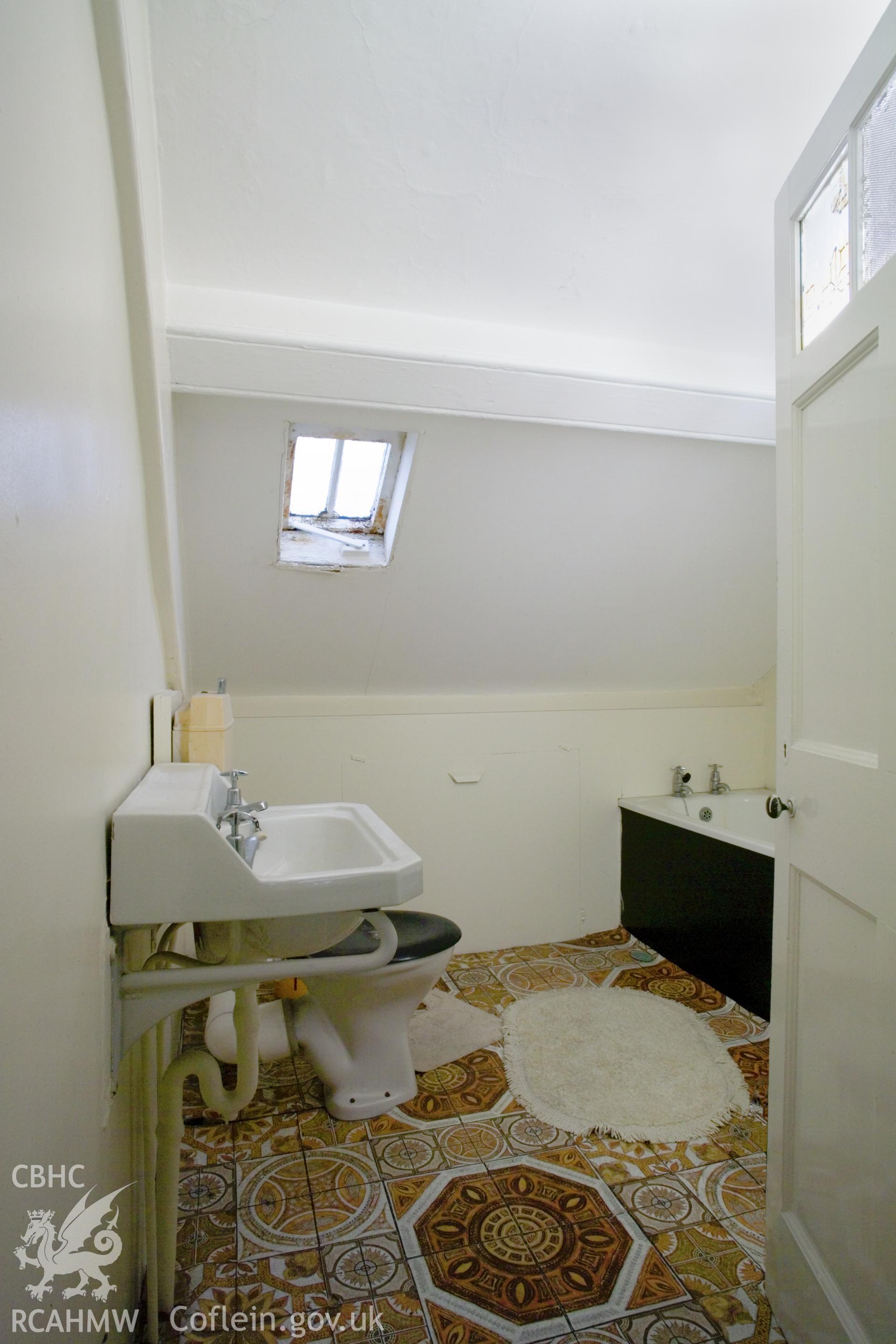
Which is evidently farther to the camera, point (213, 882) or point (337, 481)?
point (337, 481)

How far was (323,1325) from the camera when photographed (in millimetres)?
1367

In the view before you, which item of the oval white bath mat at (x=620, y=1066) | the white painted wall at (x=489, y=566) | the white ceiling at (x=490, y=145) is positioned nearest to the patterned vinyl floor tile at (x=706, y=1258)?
the oval white bath mat at (x=620, y=1066)

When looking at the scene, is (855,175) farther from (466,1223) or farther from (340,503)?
(466,1223)

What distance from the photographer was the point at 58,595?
0.77m

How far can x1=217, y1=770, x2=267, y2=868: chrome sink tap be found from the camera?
137 cm

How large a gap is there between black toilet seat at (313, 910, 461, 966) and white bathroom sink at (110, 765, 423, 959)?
1.91 feet

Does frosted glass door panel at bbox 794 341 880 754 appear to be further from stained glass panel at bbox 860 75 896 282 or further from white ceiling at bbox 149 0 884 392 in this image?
white ceiling at bbox 149 0 884 392

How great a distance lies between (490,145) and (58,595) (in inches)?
55.7

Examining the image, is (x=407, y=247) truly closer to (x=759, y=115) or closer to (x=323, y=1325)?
(x=759, y=115)

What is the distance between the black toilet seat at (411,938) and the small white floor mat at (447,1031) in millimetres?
405

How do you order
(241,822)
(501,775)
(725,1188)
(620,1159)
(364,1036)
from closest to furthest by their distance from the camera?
(241,822)
(725,1188)
(620,1159)
(364,1036)
(501,775)

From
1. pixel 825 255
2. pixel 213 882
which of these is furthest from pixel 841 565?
pixel 213 882

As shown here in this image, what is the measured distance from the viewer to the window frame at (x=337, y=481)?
2246 mm

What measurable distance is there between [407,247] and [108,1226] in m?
1.92
